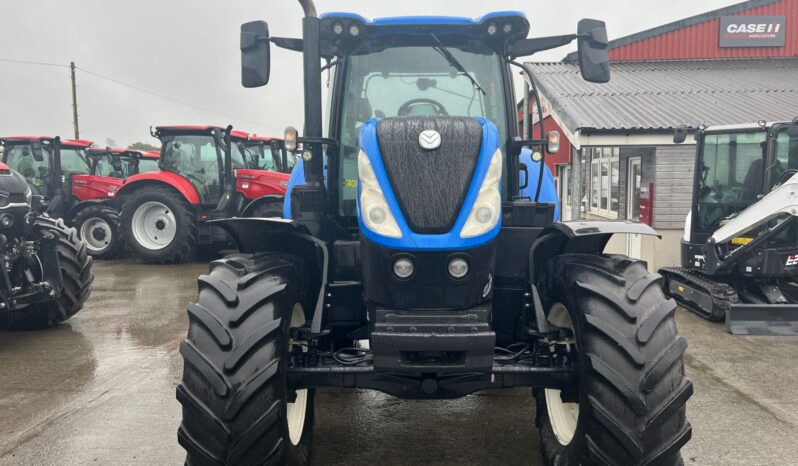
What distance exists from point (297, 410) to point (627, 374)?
64.4 inches

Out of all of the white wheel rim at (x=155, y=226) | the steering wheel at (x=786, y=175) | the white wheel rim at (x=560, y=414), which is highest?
the steering wheel at (x=786, y=175)

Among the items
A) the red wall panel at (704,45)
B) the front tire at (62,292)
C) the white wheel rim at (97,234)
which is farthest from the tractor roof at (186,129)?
the red wall panel at (704,45)

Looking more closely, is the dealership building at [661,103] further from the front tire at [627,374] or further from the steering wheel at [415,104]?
the front tire at [627,374]

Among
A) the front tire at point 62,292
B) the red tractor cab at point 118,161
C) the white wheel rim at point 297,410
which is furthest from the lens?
the red tractor cab at point 118,161

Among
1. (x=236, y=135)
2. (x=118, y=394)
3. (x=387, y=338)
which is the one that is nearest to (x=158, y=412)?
(x=118, y=394)

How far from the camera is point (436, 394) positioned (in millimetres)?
2555

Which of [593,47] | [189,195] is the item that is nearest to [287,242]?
[593,47]

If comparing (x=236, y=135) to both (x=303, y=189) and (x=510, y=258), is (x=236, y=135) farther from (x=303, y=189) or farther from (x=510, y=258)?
(x=510, y=258)

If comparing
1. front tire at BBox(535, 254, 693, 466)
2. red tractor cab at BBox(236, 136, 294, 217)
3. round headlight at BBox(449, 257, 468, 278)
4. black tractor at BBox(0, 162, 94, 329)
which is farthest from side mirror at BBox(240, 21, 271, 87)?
red tractor cab at BBox(236, 136, 294, 217)

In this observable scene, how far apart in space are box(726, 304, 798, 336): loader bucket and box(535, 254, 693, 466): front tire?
4098 mm

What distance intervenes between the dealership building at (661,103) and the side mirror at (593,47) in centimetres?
510

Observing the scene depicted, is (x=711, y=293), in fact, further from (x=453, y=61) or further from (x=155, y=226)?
(x=155, y=226)

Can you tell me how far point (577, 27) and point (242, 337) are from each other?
7.89 ft

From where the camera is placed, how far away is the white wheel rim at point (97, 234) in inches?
472
